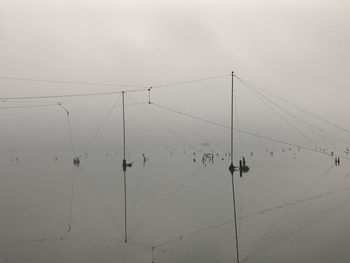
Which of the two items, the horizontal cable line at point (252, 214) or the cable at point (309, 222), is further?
the horizontal cable line at point (252, 214)

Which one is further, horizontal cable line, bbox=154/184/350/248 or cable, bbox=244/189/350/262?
horizontal cable line, bbox=154/184/350/248

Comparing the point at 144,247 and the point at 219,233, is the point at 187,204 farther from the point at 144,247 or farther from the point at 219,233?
the point at 144,247

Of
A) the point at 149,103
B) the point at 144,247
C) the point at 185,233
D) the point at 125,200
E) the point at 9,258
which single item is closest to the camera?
the point at 9,258

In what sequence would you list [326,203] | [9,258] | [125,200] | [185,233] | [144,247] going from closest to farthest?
[9,258]
[144,247]
[185,233]
[326,203]
[125,200]

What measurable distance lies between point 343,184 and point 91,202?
6691mm

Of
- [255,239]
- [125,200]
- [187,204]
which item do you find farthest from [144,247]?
[125,200]

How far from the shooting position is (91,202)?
32.5 feet

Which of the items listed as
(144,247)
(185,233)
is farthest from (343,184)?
(144,247)

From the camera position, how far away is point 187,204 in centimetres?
952

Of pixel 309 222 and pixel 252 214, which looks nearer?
pixel 309 222

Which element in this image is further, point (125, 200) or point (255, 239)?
point (125, 200)

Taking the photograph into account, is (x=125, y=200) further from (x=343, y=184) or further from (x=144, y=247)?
(x=343, y=184)

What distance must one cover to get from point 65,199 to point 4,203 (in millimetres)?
1318

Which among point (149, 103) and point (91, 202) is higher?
point (149, 103)
